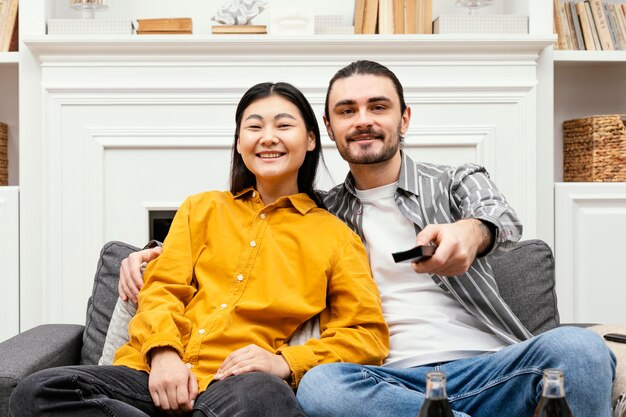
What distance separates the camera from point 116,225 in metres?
2.79

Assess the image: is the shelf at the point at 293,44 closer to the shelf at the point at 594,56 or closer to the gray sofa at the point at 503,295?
the shelf at the point at 594,56

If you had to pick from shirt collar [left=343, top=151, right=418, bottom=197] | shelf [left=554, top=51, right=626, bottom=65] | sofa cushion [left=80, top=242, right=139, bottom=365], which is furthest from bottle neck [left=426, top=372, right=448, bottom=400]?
shelf [left=554, top=51, right=626, bottom=65]

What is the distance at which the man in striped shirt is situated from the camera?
4.91 feet

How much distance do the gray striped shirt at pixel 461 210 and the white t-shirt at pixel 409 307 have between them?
3 centimetres

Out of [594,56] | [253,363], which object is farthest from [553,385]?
[594,56]

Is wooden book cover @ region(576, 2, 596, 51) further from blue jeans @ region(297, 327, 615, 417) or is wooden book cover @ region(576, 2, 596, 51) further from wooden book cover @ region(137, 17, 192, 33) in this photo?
blue jeans @ region(297, 327, 615, 417)

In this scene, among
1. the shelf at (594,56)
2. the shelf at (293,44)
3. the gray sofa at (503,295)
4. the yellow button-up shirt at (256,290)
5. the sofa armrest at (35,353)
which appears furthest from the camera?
the shelf at (594,56)

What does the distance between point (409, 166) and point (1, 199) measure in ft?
5.17

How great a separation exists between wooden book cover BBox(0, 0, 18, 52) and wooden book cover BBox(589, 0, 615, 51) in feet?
6.93

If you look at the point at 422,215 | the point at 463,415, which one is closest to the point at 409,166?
the point at 422,215

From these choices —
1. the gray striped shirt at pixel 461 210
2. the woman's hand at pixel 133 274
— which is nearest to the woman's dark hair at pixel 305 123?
the gray striped shirt at pixel 461 210

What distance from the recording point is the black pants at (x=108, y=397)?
4.80 feet

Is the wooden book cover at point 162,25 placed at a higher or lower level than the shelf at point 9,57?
higher

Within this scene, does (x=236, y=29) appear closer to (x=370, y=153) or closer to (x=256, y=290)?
(x=370, y=153)
